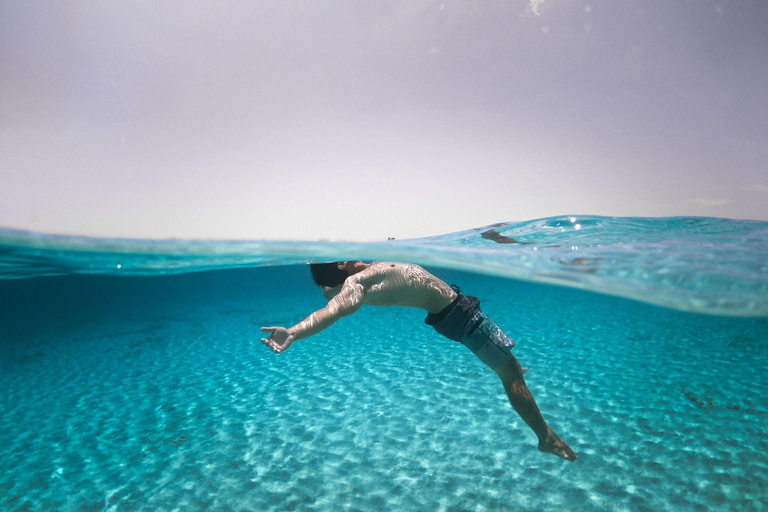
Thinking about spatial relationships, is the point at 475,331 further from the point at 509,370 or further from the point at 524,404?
the point at 524,404

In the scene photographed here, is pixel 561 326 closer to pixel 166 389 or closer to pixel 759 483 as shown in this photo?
pixel 759 483

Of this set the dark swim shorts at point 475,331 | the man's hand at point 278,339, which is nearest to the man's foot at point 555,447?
the dark swim shorts at point 475,331

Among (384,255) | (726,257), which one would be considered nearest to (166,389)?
(384,255)

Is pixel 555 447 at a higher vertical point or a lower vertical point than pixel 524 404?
lower

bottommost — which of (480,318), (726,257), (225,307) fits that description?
(225,307)

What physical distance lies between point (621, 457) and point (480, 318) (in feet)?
11.3

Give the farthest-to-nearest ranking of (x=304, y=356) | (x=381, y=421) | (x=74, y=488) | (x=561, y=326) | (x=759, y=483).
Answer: (x=561, y=326), (x=304, y=356), (x=381, y=421), (x=74, y=488), (x=759, y=483)

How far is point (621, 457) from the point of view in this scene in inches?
205

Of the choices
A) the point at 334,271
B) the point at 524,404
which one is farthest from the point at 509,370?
the point at 334,271

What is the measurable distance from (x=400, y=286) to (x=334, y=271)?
91cm

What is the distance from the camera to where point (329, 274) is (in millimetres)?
4324

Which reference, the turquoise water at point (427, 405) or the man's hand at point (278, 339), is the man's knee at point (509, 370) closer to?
the turquoise water at point (427, 405)

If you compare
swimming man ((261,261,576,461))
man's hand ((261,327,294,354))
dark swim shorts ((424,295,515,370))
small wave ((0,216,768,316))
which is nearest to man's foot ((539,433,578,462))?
swimming man ((261,261,576,461))

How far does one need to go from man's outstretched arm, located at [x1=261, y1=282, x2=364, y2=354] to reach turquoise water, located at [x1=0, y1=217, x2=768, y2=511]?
291 cm
